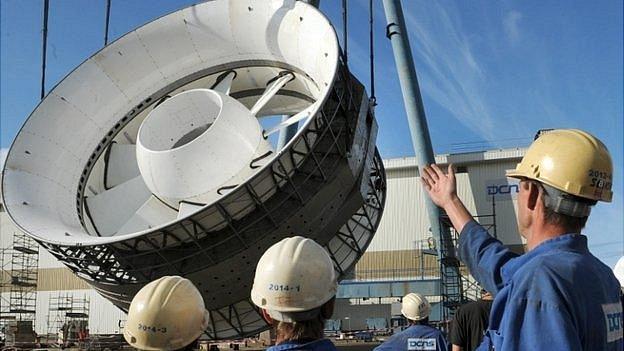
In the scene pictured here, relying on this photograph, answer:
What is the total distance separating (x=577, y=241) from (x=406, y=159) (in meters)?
32.2

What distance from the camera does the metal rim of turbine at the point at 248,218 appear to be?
452 inches

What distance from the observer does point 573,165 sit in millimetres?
2119

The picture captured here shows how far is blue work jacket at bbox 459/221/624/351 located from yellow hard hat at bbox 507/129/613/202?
0.18 metres

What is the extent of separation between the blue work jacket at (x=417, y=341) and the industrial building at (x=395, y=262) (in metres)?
25.3

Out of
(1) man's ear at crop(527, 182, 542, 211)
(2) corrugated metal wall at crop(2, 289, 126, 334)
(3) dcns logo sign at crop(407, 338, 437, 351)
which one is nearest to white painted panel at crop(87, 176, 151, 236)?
(3) dcns logo sign at crop(407, 338, 437, 351)

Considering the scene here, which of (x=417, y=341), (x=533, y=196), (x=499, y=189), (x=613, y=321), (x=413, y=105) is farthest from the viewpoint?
(x=499, y=189)

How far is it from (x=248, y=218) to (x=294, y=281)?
957 centimetres

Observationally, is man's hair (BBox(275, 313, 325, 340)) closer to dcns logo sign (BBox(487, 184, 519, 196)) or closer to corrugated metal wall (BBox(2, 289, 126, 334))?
dcns logo sign (BBox(487, 184, 519, 196))

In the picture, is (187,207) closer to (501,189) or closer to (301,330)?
(301,330)

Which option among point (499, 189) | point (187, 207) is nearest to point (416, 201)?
point (499, 189)

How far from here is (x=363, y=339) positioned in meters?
24.8

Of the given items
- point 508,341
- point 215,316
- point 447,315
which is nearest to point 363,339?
point 447,315

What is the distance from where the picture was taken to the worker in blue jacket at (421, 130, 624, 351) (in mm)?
1839

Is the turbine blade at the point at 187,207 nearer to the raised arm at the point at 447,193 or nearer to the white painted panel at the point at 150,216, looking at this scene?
the white painted panel at the point at 150,216
